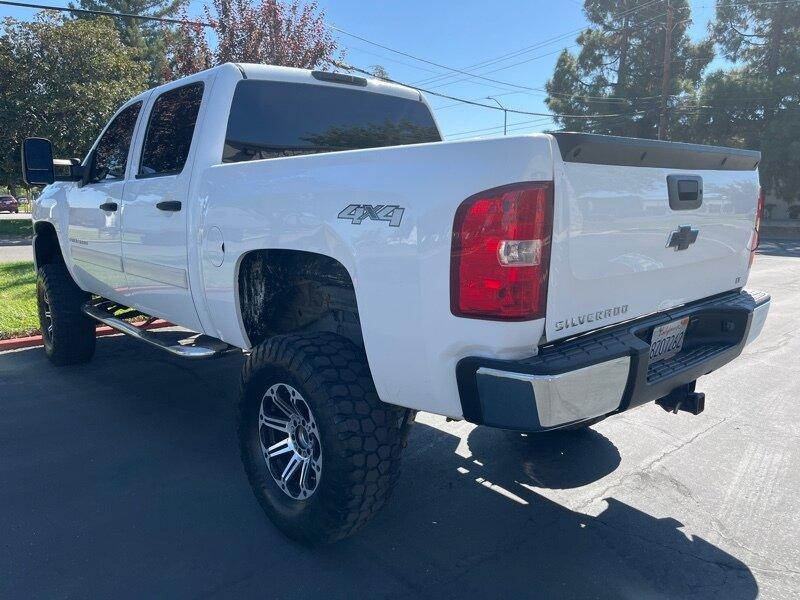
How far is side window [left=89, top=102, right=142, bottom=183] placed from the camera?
4.42m

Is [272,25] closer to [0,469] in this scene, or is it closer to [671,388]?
[0,469]

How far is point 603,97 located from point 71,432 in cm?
3781

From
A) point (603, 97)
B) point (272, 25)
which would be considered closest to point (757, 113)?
point (603, 97)

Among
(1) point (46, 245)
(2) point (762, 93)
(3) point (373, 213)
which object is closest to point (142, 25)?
(2) point (762, 93)

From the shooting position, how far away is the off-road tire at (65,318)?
5.34 metres

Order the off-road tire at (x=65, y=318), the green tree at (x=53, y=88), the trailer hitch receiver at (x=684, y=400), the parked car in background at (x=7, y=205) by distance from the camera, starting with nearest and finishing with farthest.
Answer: the trailer hitch receiver at (x=684, y=400), the off-road tire at (x=65, y=318), the green tree at (x=53, y=88), the parked car in background at (x=7, y=205)

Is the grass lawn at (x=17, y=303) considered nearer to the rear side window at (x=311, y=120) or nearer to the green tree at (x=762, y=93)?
the rear side window at (x=311, y=120)

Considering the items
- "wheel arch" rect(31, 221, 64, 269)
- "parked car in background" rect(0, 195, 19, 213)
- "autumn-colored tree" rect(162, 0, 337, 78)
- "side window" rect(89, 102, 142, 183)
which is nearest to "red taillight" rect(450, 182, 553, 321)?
"side window" rect(89, 102, 142, 183)

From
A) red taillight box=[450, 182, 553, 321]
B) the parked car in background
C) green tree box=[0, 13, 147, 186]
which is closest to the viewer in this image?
red taillight box=[450, 182, 553, 321]

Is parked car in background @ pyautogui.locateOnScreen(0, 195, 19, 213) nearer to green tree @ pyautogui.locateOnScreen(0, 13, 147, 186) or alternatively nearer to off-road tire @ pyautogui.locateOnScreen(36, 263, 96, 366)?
green tree @ pyautogui.locateOnScreen(0, 13, 147, 186)

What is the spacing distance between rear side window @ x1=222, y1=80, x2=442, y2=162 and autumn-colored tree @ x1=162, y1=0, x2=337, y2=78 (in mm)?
10018

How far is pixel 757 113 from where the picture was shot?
106ft

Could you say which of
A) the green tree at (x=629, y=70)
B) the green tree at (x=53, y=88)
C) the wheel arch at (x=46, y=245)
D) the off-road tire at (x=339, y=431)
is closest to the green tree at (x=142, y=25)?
the green tree at (x=53, y=88)

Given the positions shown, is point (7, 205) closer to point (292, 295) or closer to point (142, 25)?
point (142, 25)
